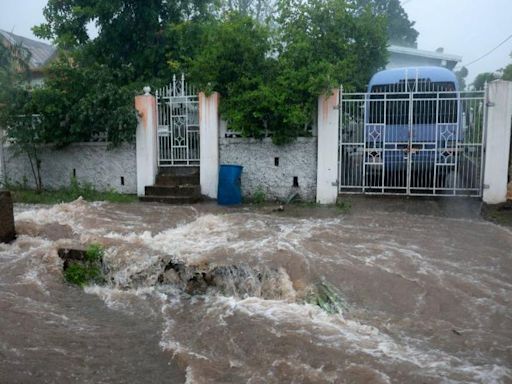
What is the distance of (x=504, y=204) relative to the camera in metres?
8.86

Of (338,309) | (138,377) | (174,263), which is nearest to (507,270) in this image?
(338,309)

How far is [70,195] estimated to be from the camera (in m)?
11.1

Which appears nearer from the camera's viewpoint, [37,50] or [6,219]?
[6,219]

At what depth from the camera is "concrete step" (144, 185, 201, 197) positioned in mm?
10219

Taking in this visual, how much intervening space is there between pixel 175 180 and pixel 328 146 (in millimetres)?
3662

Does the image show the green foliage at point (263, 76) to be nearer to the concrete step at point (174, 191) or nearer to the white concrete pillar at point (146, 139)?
the white concrete pillar at point (146, 139)

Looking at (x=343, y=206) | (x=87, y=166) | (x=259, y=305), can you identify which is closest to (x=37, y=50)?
(x=87, y=166)

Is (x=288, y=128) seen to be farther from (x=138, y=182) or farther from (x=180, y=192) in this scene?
(x=138, y=182)

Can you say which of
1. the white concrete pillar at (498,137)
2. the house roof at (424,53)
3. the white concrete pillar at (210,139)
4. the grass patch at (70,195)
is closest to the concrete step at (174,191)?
the white concrete pillar at (210,139)

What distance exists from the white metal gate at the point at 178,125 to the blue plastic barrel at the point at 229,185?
1.21 metres

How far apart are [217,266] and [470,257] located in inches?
137

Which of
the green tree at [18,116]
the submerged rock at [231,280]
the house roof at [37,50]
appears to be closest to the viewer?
the submerged rock at [231,280]

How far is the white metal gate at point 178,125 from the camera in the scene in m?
10.7

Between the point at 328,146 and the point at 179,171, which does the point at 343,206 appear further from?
the point at 179,171
